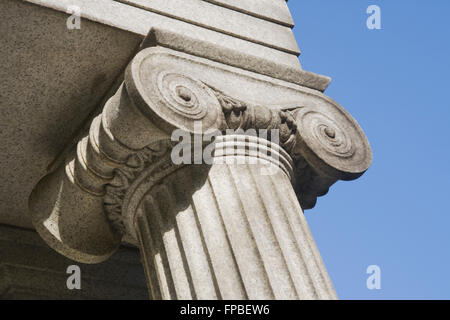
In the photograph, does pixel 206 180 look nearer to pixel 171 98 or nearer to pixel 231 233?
pixel 231 233

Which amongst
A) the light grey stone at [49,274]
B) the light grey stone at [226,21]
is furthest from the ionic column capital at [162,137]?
the light grey stone at [49,274]

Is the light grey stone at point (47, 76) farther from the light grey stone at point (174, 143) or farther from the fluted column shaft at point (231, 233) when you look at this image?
the fluted column shaft at point (231, 233)

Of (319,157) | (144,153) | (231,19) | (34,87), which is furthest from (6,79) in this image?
(319,157)

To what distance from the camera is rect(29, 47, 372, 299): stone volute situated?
6387mm

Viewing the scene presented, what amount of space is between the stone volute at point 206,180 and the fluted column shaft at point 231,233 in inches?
0.5

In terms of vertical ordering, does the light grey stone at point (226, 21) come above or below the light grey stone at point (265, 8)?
below

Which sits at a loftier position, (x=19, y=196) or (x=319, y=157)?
(x=319, y=157)

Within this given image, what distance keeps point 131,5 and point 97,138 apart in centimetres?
197

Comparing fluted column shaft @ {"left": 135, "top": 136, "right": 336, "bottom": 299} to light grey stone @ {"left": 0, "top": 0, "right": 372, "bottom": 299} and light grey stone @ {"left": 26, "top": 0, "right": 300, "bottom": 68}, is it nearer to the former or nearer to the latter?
light grey stone @ {"left": 0, "top": 0, "right": 372, "bottom": 299}

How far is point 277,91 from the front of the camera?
7938 millimetres

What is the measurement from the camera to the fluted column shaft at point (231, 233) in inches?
244

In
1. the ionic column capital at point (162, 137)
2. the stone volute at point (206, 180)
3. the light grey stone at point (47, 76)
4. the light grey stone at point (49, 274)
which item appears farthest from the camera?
the light grey stone at point (49, 274)

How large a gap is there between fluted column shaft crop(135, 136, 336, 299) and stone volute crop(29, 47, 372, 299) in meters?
0.01
